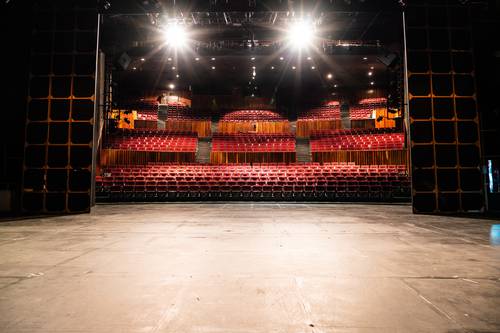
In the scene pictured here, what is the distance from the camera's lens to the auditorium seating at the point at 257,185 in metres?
8.45

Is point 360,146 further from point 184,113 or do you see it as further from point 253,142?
point 184,113

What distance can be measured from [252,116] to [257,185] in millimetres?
7055

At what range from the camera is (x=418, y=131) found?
19.0ft

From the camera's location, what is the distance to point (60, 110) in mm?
5828

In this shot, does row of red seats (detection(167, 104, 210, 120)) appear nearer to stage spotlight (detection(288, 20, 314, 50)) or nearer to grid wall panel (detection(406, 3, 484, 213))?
stage spotlight (detection(288, 20, 314, 50))

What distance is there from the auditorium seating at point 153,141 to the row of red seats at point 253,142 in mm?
1146

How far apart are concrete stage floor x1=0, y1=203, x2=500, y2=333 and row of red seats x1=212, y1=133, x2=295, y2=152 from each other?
885cm

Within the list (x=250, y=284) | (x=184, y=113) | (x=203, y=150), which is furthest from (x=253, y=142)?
(x=250, y=284)

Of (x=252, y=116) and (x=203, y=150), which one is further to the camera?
(x=252, y=116)

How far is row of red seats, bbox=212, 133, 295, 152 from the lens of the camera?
11.8 m

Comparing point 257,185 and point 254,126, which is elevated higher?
point 254,126

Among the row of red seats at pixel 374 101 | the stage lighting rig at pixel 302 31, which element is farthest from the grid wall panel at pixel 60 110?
the row of red seats at pixel 374 101

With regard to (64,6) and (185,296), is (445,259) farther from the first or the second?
(64,6)

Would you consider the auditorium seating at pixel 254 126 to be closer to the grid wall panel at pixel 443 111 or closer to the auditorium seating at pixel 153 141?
the auditorium seating at pixel 153 141
